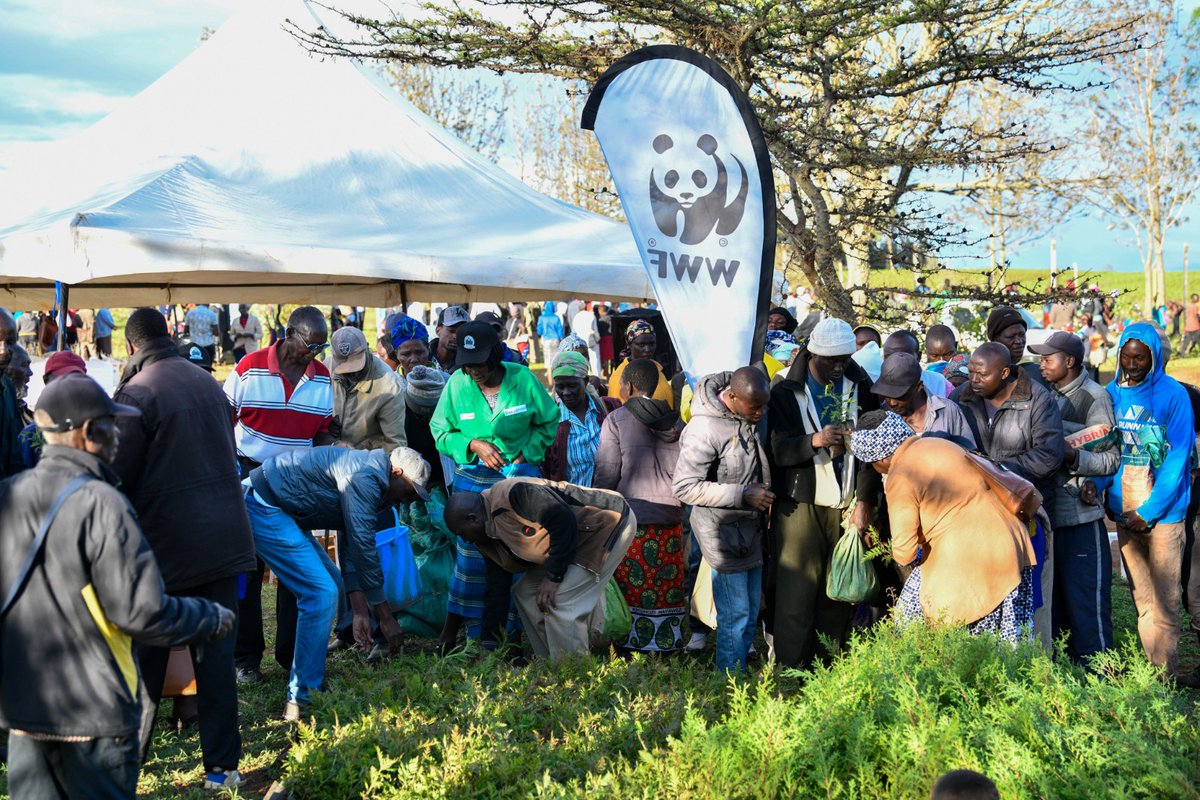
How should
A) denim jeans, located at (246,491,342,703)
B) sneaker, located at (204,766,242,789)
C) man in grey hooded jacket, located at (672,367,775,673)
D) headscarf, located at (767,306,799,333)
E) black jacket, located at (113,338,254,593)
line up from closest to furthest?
black jacket, located at (113,338,254,593) → sneaker, located at (204,766,242,789) → denim jeans, located at (246,491,342,703) → man in grey hooded jacket, located at (672,367,775,673) → headscarf, located at (767,306,799,333)

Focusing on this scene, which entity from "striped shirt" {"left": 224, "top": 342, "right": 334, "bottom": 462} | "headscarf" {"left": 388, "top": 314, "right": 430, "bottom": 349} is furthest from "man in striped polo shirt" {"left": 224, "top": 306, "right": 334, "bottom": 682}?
"headscarf" {"left": 388, "top": 314, "right": 430, "bottom": 349}

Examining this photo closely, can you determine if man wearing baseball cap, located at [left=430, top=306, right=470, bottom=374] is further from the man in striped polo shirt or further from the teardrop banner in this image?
the teardrop banner

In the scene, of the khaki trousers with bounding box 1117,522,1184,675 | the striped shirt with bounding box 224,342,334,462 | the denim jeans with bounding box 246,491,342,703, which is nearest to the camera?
the denim jeans with bounding box 246,491,342,703

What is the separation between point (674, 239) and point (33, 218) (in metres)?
4.54

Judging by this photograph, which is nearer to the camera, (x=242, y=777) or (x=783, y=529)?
(x=242, y=777)

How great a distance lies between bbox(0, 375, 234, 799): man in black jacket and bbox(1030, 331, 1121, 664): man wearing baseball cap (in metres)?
4.68

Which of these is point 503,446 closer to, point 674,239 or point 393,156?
point 674,239

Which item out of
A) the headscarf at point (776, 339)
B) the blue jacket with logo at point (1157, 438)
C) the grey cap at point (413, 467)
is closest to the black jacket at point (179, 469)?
the grey cap at point (413, 467)

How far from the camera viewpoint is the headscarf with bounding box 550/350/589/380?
24.8 feet

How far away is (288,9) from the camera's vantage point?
35.0 ft

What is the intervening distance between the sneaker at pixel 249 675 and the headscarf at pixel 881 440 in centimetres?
365

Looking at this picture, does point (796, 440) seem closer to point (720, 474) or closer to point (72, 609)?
point (720, 474)

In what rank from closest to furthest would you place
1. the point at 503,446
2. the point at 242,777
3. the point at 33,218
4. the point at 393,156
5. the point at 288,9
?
the point at 242,777
the point at 503,446
the point at 33,218
the point at 393,156
the point at 288,9

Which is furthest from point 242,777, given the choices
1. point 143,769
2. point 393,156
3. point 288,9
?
point 288,9
